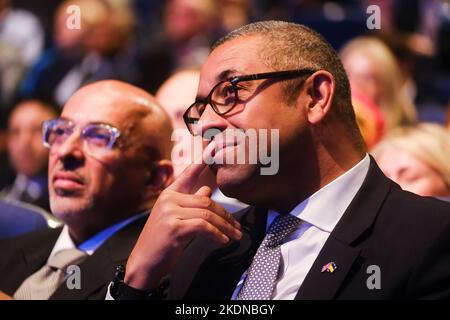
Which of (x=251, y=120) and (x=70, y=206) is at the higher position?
(x=251, y=120)

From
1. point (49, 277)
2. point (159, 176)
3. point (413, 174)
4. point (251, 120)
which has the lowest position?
point (49, 277)

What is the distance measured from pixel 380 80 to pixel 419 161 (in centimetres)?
126

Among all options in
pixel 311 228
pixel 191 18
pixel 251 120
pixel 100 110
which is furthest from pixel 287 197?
pixel 191 18

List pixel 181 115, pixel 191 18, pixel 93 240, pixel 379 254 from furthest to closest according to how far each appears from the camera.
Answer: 1. pixel 191 18
2. pixel 181 115
3. pixel 93 240
4. pixel 379 254

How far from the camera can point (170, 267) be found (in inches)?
74.7

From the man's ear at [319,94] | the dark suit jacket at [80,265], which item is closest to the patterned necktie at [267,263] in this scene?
the man's ear at [319,94]

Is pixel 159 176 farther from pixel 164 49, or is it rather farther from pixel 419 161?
pixel 164 49

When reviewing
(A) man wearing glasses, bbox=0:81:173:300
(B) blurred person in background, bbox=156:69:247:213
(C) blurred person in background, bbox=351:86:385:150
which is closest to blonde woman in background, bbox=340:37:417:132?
(C) blurred person in background, bbox=351:86:385:150

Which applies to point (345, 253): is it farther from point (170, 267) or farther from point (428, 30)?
point (428, 30)

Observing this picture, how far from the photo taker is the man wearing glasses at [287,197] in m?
1.80

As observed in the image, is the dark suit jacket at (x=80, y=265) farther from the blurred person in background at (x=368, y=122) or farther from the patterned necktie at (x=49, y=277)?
the blurred person in background at (x=368, y=122)

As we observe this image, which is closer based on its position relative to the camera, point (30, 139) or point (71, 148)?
point (71, 148)

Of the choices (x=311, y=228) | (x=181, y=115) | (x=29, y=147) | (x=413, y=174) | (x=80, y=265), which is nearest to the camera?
(x=311, y=228)

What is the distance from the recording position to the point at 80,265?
230 centimetres
